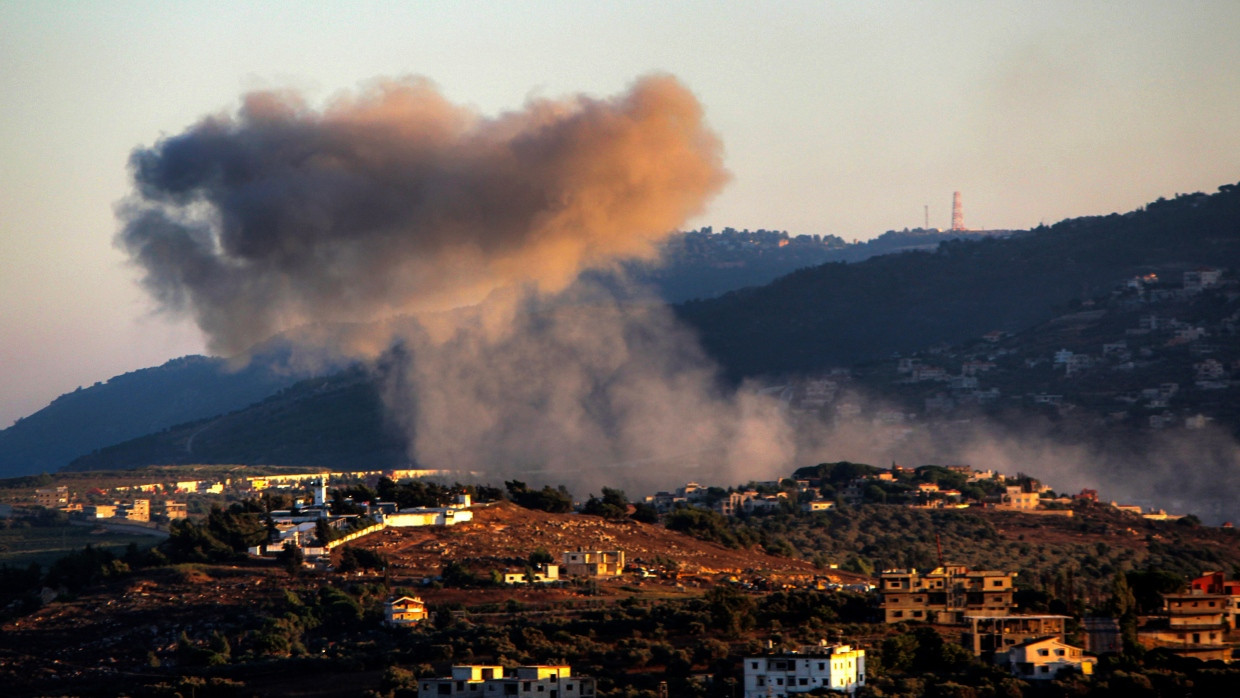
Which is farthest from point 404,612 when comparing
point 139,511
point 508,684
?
point 139,511

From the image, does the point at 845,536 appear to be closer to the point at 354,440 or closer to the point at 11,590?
the point at 11,590

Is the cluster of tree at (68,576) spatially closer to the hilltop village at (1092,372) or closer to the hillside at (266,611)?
the hillside at (266,611)

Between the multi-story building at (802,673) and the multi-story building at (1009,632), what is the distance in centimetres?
545

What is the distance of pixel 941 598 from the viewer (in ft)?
203

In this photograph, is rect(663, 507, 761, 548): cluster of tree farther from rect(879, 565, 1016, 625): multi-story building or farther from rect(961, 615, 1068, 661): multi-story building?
rect(961, 615, 1068, 661): multi-story building

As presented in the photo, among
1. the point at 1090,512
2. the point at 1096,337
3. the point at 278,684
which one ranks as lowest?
the point at 278,684

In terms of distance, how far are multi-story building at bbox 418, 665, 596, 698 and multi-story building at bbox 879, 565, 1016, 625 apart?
12.0 m

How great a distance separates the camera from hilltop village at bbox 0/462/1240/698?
5431 centimetres

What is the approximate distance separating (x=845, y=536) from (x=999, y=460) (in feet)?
163

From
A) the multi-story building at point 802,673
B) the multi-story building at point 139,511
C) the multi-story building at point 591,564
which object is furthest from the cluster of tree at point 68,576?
the multi-story building at point 139,511

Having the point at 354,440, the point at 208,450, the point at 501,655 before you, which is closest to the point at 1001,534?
the point at 501,655

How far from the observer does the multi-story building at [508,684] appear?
51750mm

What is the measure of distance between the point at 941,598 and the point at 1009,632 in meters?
5.23

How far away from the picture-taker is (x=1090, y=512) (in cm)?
10850
